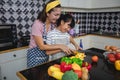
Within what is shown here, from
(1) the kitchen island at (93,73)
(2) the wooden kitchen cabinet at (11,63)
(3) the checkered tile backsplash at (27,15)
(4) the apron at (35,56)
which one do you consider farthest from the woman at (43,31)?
(3) the checkered tile backsplash at (27,15)

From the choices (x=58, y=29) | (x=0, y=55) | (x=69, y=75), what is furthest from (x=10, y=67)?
(x=69, y=75)

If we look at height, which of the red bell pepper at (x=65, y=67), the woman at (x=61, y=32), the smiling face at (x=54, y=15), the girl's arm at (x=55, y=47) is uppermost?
the smiling face at (x=54, y=15)

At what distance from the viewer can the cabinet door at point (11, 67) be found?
66.7 inches

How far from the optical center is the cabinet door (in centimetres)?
169

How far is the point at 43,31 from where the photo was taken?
50.2 inches

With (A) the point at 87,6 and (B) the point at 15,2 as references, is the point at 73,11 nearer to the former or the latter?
(A) the point at 87,6

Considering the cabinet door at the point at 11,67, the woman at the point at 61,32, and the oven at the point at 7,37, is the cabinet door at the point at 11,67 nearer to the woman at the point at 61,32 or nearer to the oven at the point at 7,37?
the oven at the point at 7,37

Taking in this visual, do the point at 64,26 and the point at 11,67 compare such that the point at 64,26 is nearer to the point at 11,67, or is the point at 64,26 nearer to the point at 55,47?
the point at 55,47

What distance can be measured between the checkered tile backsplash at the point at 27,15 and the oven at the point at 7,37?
0.88 feet

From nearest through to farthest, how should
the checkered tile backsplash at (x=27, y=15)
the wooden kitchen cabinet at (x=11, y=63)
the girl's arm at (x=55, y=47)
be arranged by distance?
the girl's arm at (x=55, y=47), the wooden kitchen cabinet at (x=11, y=63), the checkered tile backsplash at (x=27, y=15)

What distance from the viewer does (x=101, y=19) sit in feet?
9.65

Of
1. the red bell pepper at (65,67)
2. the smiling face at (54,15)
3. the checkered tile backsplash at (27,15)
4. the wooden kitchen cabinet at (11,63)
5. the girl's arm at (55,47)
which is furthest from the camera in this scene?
the checkered tile backsplash at (27,15)

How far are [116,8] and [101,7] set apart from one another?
10.9 inches

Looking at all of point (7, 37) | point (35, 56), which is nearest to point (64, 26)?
point (35, 56)
